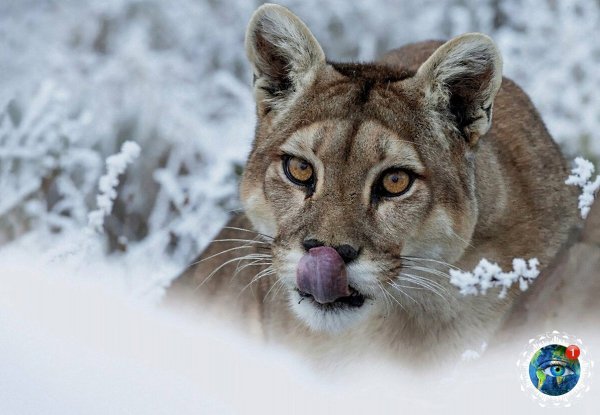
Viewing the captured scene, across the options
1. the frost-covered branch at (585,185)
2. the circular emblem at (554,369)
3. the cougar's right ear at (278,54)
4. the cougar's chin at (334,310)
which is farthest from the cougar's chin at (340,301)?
the cougar's right ear at (278,54)

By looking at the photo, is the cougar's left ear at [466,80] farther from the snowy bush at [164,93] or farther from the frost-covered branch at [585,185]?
the snowy bush at [164,93]

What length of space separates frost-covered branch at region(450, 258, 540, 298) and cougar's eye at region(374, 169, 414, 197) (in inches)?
16.3

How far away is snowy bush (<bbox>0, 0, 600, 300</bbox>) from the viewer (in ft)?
25.9

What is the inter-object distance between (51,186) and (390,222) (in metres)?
4.38

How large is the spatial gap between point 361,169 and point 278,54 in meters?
0.91

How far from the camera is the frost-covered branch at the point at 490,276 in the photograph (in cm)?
469

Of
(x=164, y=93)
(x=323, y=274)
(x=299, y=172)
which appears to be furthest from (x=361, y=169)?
(x=164, y=93)

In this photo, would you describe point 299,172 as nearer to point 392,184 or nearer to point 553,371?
point 392,184

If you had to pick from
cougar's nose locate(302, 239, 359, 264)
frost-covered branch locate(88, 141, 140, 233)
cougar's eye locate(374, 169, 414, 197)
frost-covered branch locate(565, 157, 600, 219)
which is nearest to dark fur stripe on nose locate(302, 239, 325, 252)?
cougar's nose locate(302, 239, 359, 264)

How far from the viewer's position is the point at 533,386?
4113 millimetres

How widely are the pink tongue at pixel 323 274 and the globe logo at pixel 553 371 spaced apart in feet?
2.76

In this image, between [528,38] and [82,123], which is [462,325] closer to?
[82,123]

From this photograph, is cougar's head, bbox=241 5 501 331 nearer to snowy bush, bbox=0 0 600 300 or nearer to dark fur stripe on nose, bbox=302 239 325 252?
dark fur stripe on nose, bbox=302 239 325 252

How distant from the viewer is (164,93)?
9.41 metres
